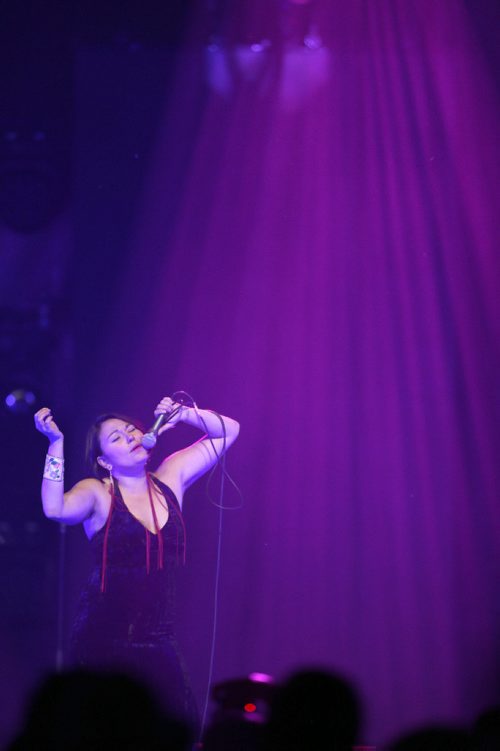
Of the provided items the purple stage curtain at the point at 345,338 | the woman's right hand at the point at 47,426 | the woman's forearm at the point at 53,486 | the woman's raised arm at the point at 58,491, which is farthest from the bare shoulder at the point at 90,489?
the purple stage curtain at the point at 345,338

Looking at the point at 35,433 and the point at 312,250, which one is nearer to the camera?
the point at 35,433

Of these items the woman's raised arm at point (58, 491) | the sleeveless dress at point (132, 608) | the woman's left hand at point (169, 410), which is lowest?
the sleeveless dress at point (132, 608)

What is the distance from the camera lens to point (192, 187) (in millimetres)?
5059

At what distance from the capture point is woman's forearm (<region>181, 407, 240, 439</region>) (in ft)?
13.9

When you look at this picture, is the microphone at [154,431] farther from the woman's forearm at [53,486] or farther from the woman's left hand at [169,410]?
the woman's forearm at [53,486]

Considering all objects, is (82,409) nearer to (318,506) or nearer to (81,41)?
(318,506)

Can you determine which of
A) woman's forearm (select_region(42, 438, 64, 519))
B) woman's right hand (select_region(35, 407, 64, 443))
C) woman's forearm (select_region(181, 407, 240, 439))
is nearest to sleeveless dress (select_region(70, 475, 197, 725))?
woman's forearm (select_region(42, 438, 64, 519))

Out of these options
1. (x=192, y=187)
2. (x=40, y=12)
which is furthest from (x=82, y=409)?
(x=40, y=12)

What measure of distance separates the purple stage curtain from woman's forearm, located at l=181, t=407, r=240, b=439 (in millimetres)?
603

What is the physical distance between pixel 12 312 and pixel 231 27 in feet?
6.76

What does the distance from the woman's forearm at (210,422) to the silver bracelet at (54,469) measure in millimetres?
708

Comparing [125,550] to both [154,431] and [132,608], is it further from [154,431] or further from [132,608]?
[154,431]

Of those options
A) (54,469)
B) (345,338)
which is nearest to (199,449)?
(54,469)

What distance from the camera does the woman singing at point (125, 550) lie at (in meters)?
3.69
